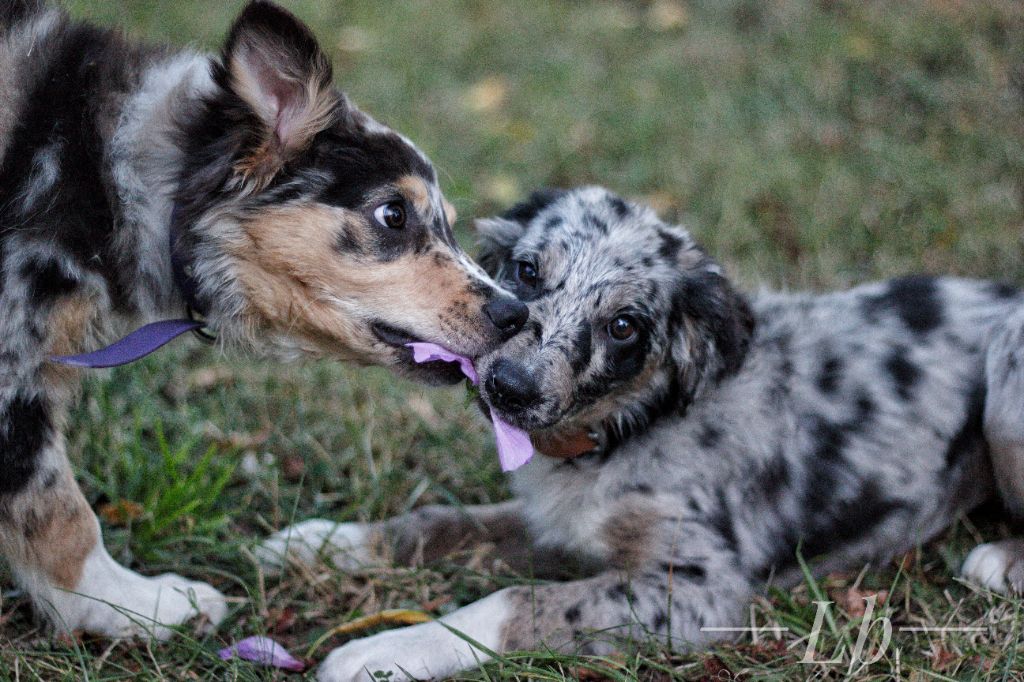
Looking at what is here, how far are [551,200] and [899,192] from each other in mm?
3272

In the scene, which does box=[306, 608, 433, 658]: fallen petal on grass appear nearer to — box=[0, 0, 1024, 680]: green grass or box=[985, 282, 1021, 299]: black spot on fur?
box=[0, 0, 1024, 680]: green grass

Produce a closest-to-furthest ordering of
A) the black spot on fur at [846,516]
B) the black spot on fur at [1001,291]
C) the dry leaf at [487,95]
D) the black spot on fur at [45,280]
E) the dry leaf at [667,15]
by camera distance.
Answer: the black spot on fur at [45,280]
the black spot on fur at [846,516]
the black spot on fur at [1001,291]
the dry leaf at [487,95]
the dry leaf at [667,15]

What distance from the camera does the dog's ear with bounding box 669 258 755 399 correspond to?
3.82 meters

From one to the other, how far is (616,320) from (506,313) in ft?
1.80

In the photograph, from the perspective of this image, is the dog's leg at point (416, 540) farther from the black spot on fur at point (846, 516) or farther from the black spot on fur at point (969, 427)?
the black spot on fur at point (969, 427)

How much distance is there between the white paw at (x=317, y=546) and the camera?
3930 mm

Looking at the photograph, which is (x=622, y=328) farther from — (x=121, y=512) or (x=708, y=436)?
(x=121, y=512)

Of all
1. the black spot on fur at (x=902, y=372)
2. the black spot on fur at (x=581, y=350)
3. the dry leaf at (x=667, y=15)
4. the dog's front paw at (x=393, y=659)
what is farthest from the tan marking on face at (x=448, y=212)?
the dry leaf at (x=667, y=15)

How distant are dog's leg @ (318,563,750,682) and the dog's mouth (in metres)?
0.80

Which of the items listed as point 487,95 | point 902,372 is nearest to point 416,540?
point 902,372

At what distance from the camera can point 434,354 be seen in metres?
3.41

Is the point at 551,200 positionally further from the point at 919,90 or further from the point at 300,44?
the point at 919,90

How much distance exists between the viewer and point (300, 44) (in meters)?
3.33

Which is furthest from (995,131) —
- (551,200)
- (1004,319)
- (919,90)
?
(551,200)
